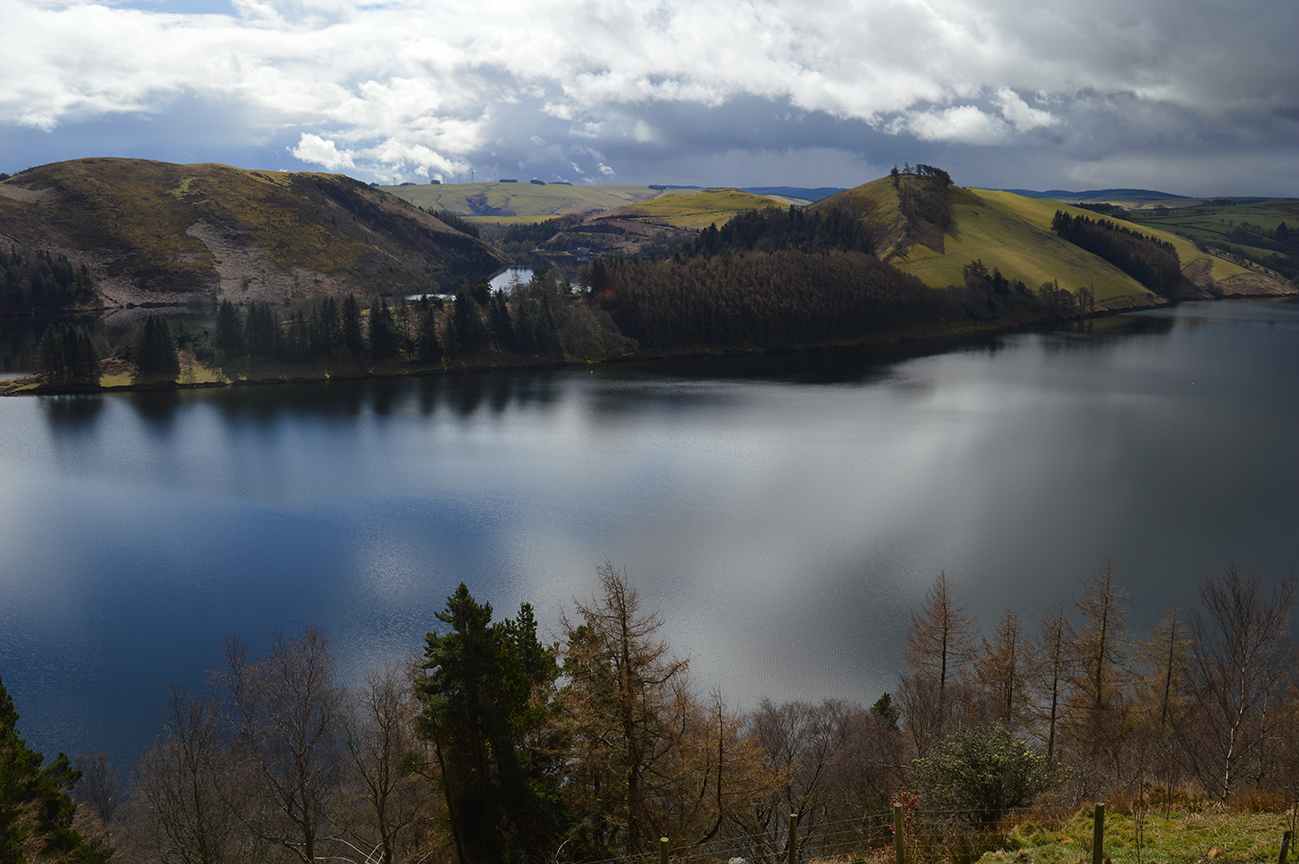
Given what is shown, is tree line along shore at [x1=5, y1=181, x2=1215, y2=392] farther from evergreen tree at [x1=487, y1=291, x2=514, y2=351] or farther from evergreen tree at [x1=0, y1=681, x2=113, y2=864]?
evergreen tree at [x1=0, y1=681, x2=113, y2=864]

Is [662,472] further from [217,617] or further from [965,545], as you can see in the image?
[217,617]

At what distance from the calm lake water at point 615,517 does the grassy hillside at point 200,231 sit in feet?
245

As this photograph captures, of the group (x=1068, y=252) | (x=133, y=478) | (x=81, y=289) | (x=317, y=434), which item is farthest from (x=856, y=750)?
(x=1068, y=252)

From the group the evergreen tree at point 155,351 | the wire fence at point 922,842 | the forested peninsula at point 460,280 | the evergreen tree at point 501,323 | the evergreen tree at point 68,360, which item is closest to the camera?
the wire fence at point 922,842

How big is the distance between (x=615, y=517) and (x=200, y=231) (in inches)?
5705

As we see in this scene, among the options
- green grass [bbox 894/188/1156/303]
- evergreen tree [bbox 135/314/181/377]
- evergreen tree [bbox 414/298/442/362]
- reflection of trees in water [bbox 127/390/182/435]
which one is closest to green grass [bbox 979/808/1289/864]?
reflection of trees in water [bbox 127/390/182/435]

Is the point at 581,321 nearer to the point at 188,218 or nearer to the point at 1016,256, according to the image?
the point at 1016,256

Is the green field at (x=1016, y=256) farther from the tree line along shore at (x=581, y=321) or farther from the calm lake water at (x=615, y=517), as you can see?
the calm lake water at (x=615, y=517)

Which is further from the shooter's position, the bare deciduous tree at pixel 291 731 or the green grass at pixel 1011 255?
the green grass at pixel 1011 255

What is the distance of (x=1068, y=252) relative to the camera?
560 feet

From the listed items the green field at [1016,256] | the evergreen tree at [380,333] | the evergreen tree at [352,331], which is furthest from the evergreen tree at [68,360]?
Answer: the green field at [1016,256]

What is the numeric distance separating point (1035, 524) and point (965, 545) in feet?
17.3

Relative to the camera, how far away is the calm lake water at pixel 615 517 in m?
31.3

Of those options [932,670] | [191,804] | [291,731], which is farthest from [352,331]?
[932,670]
